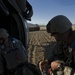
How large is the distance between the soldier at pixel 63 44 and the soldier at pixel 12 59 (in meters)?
0.32

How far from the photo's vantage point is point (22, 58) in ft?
15.2

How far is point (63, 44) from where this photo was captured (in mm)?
4805

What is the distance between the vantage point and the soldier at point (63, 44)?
4.37 meters

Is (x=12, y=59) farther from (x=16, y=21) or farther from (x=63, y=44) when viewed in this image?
(x=16, y=21)

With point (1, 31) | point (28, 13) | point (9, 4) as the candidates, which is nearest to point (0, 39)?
point (1, 31)

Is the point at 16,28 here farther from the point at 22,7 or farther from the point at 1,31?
the point at 1,31

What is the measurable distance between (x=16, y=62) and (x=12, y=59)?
68 mm

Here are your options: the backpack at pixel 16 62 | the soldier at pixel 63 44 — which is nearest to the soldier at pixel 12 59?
the backpack at pixel 16 62

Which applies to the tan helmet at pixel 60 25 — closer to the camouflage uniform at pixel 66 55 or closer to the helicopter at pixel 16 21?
the camouflage uniform at pixel 66 55

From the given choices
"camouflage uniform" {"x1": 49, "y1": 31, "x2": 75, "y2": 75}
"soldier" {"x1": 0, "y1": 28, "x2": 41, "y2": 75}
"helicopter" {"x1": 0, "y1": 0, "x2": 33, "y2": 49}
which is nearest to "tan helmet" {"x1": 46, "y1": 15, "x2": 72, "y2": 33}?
"camouflage uniform" {"x1": 49, "y1": 31, "x2": 75, "y2": 75}

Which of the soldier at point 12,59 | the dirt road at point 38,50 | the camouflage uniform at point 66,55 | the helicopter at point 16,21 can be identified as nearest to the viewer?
the camouflage uniform at point 66,55

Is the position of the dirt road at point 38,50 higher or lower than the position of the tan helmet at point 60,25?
lower

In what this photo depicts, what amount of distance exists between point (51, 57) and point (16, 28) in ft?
2.69

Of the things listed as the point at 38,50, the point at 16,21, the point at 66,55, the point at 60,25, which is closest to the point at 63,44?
the point at 66,55
